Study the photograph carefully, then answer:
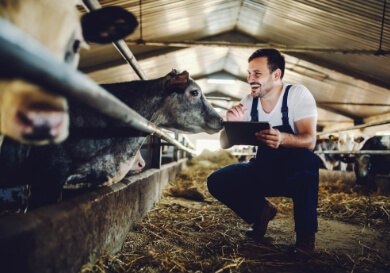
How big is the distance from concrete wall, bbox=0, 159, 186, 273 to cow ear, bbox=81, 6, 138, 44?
919 mm

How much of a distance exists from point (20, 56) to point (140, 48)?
929 centimetres

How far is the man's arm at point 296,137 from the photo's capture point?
2.18 meters

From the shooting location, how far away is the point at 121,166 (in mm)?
2652

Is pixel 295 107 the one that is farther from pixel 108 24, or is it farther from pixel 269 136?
pixel 108 24

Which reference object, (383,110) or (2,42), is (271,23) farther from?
(2,42)

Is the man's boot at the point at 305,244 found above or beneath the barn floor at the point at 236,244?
above

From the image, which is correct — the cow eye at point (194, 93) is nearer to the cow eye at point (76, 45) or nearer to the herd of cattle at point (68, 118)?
the herd of cattle at point (68, 118)

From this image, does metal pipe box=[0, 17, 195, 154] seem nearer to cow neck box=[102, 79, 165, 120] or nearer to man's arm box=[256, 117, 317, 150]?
man's arm box=[256, 117, 317, 150]

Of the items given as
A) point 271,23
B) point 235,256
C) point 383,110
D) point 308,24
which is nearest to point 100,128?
point 235,256

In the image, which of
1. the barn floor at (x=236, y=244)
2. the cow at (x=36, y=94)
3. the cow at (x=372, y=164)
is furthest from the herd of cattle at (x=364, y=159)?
the cow at (x=36, y=94)

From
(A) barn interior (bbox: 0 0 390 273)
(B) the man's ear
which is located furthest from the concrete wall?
(B) the man's ear

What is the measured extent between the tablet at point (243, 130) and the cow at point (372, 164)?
4.10 m

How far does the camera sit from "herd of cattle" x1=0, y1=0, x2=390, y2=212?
0.95 metres

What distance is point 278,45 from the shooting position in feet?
22.5
